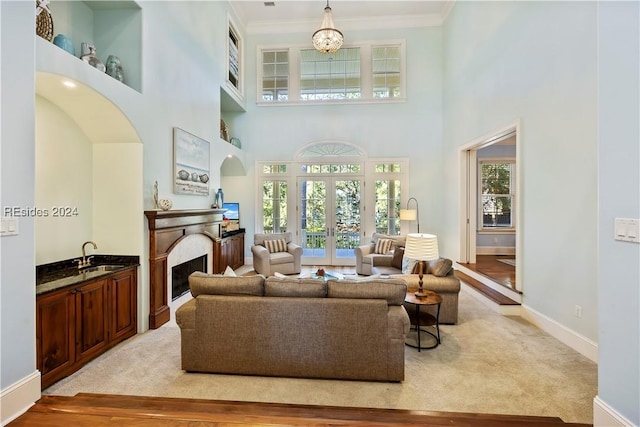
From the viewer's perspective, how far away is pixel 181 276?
4.29 m

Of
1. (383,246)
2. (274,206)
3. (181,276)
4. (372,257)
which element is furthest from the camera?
(274,206)

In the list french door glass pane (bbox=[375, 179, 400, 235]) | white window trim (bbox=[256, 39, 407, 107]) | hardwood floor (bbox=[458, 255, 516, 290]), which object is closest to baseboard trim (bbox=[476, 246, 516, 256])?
hardwood floor (bbox=[458, 255, 516, 290])

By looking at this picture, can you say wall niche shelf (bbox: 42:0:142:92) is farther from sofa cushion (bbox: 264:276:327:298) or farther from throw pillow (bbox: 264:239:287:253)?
throw pillow (bbox: 264:239:287:253)

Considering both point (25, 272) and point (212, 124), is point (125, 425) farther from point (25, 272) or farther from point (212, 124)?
point (212, 124)

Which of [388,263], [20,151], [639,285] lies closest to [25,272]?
[20,151]

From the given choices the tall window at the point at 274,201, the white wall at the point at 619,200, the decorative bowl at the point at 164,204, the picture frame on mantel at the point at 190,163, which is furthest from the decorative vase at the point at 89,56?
the tall window at the point at 274,201

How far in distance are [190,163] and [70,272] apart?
2211 mm

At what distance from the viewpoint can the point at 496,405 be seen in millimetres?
2119

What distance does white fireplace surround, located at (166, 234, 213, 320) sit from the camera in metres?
3.88

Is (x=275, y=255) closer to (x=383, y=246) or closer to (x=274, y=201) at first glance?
(x=274, y=201)

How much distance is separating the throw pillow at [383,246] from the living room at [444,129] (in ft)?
5.13

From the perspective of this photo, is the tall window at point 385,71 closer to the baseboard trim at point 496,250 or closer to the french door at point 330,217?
the french door at point 330,217

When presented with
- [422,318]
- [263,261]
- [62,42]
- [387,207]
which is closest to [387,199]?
[387,207]

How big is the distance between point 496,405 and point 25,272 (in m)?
3.44
